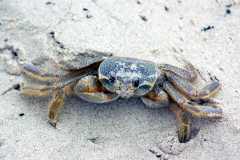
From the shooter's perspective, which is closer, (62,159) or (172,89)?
(62,159)

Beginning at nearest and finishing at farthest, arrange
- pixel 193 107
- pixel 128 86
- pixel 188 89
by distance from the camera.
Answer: pixel 128 86
pixel 193 107
pixel 188 89

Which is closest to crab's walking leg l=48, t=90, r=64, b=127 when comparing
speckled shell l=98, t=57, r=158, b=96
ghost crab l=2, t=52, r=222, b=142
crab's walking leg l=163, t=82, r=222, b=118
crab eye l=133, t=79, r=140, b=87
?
ghost crab l=2, t=52, r=222, b=142

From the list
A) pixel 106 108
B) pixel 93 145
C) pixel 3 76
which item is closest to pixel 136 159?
pixel 93 145

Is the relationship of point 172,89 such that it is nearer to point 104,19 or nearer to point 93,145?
point 93,145

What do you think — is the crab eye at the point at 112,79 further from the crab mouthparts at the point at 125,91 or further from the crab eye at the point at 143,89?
the crab eye at the point at 143,89

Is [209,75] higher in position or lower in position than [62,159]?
higher

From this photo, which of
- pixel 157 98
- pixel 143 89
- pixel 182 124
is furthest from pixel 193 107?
pixel 143 89

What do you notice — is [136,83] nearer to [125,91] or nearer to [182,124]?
[125,91]
